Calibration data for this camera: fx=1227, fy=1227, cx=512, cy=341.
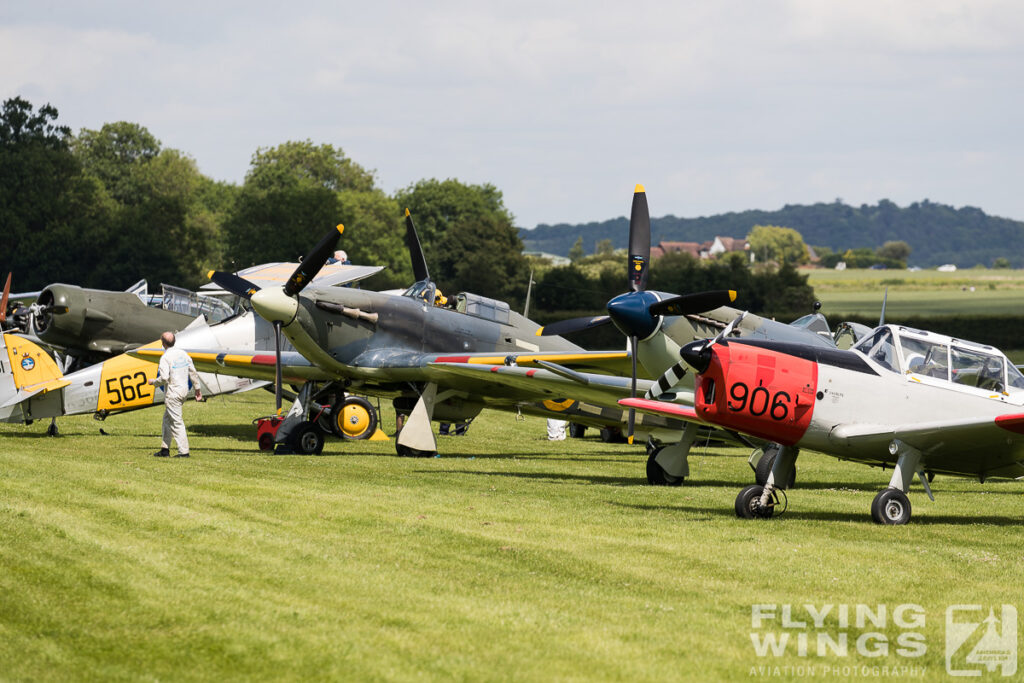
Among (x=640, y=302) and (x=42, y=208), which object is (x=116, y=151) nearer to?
(x=42, y=208)

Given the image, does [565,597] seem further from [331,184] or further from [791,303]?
[331,184]

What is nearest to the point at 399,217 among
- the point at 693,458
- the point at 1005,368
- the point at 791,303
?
the point at 791,303

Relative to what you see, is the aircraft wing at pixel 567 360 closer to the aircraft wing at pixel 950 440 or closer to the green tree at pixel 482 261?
the aircraft wing at pixel 950 440

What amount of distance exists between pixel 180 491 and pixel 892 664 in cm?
812

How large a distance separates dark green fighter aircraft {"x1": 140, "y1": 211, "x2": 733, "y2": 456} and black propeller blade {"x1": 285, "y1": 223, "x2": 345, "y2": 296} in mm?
15

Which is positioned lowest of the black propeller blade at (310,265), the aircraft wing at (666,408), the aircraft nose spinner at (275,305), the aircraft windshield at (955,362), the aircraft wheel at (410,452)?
the aircraft wheel at (410,452)

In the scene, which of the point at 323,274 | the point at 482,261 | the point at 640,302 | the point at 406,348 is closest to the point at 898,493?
the point at 640,302

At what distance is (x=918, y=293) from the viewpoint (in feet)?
412

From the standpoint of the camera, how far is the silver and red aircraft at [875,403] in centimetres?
1185

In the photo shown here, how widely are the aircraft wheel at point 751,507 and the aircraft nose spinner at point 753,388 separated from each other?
2.31 feet

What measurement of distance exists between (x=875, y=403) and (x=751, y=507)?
162 cm

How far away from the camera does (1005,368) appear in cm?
1311

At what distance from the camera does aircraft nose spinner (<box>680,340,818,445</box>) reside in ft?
38.7

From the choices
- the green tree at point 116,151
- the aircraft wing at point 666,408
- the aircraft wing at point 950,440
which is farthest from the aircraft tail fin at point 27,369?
the green tree at point 116,151
